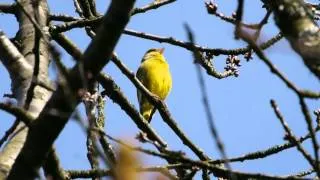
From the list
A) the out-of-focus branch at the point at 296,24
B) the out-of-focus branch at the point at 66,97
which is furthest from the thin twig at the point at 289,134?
the out-of-focus branch at the point at 66,97

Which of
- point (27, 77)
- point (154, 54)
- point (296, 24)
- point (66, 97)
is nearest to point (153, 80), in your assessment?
point (154, 54)

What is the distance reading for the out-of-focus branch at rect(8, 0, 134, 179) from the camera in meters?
1.92

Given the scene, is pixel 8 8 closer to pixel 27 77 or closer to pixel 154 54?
pixel 27 77

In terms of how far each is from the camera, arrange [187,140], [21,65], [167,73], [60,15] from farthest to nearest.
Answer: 1. [167,73]
2. [60,15]
3. [187,140]
4. [21,65]

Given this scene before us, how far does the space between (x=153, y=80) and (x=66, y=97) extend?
8.39 m

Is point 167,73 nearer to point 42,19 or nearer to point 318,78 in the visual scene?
point 42,19

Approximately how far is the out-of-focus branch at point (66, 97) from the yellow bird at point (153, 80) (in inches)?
300

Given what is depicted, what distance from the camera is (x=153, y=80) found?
10250 millimetres

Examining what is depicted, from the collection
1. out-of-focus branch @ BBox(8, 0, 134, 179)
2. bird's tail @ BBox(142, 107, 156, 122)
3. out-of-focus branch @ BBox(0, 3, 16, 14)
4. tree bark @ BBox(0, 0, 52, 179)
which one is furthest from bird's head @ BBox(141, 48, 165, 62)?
out-of-focus branch @ BBox(8, 0, 134, 179)

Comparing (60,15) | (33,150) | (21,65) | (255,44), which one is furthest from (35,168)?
(60,15)

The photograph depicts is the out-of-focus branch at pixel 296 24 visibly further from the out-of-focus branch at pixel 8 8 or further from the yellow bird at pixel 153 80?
the yellow bird at pixel 153 80

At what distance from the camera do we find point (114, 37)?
1.94 metres

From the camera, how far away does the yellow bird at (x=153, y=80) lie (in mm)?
9914

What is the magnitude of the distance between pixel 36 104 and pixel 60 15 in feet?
5.24
